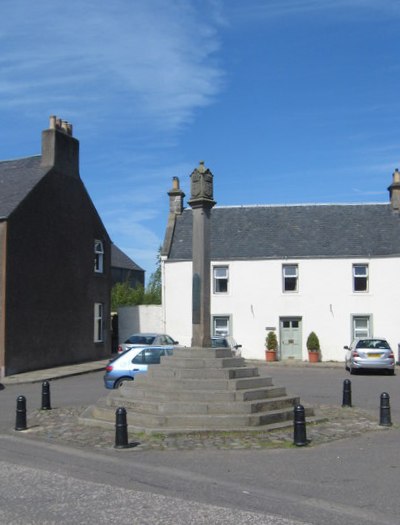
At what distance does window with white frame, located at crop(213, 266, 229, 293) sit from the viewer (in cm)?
3566

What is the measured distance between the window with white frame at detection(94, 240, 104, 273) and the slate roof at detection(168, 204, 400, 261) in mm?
3748

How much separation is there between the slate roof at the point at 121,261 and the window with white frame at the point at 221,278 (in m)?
21.8

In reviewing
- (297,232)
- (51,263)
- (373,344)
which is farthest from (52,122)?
(373,344)

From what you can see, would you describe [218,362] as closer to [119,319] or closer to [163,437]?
[163,437]

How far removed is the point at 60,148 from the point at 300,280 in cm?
1387

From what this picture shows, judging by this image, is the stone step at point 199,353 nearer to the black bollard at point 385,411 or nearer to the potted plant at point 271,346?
the black bollard at point 385,411

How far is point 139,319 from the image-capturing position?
37688mm

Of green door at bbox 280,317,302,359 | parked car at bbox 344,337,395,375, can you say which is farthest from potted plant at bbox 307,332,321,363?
parked car at bbox 344,337,395,375

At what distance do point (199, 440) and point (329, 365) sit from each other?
69.0 ft

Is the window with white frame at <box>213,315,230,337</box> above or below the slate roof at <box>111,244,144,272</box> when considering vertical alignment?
below

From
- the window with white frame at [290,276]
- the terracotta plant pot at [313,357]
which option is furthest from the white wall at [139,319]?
the terracotta plant pot at [313,357]

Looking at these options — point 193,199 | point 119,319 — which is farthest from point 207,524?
point 119,319

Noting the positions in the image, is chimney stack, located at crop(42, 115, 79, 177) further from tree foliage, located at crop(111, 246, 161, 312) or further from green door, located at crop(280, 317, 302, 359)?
tree foliage, located at crop(111, 246, 161, 312)

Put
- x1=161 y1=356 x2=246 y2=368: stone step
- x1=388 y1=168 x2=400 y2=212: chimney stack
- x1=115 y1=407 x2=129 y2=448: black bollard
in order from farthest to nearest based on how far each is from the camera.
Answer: x1=388 y1=168 x2=400 y2=212: chimney stack, x1=161 y1=356 x2=246 y2=368: stone step, x1=115 y1=407 x2=129 y2=448: black bollard
